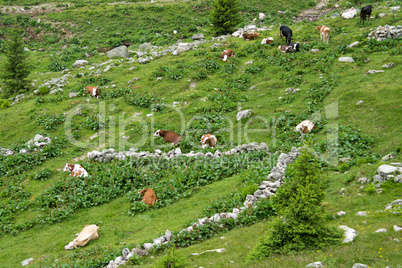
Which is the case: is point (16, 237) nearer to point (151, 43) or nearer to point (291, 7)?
point (151, 43)

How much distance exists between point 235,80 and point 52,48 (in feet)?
82.3

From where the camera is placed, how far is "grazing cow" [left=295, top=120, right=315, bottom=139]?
49.4 ft

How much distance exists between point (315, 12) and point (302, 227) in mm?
36486

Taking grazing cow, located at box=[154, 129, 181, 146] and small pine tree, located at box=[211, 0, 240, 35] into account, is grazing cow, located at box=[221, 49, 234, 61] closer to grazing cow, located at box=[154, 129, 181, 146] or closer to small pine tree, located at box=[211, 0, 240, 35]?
small pine tree, located at box=[211, 0, 240, 35]

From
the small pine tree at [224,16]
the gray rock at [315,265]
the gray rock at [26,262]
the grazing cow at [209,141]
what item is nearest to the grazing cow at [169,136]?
the grazing cow at [209,141]

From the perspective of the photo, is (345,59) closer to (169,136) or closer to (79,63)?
(169,136)

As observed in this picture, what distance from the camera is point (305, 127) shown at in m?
15.1

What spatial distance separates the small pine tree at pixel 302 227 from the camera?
273 inches

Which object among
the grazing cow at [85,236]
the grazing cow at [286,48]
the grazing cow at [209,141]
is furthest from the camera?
the grazing cow at [286,48]

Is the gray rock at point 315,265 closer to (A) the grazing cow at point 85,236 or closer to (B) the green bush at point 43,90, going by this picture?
(A) the grazing cow at point 85,236

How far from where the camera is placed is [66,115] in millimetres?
20875

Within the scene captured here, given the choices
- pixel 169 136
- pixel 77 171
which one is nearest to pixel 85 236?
pixel 77 171

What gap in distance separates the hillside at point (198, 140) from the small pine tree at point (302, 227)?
0.32m

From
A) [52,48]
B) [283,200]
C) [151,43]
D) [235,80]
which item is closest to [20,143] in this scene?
[235,80]
